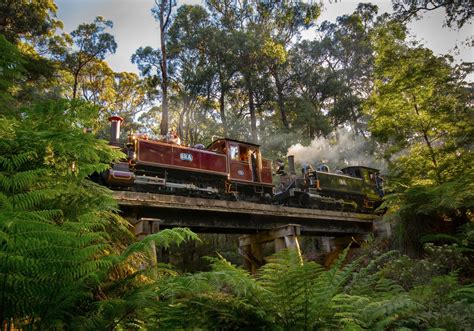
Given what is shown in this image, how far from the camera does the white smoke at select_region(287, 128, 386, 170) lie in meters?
31.1

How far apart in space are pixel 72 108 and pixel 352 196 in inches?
644

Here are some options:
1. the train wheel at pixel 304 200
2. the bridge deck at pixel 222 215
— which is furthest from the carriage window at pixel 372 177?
the train wheel at pixel 304 200

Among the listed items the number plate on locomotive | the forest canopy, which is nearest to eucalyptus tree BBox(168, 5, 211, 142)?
the forest canopy

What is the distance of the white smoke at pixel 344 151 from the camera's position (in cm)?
3112

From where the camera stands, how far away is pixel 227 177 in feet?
42.7

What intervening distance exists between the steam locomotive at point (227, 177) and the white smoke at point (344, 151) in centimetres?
1195

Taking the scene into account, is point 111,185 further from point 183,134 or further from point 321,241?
point 183,134

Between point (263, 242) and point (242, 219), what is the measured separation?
4.65ft

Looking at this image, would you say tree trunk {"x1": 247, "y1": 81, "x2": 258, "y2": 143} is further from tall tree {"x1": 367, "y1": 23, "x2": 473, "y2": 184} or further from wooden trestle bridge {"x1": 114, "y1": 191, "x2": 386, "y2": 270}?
tall tree {"x1": 367, "y1": 23, "x2": 473, "y2": 184}

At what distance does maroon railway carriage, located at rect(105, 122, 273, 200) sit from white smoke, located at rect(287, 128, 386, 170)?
16.5 meters

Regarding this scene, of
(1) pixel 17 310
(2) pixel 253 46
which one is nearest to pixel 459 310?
(1) pixel 17 310

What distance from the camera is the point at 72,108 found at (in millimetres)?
3348

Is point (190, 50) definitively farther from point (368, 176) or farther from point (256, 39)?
point (368, 176)

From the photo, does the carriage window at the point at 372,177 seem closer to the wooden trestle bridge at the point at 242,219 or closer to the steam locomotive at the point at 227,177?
the steam locomotive at the point at 227,177
